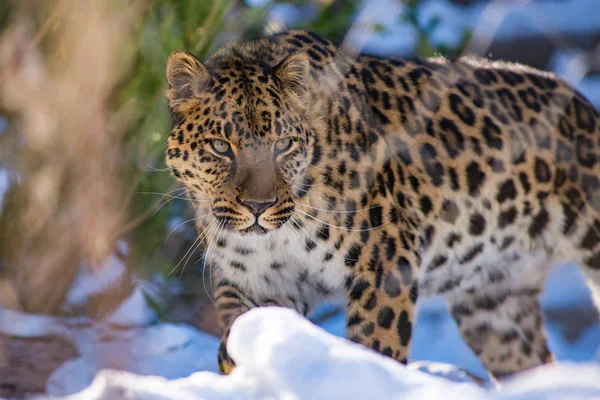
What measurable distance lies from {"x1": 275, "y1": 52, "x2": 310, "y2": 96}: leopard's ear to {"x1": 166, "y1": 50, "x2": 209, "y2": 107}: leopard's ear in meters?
0.31

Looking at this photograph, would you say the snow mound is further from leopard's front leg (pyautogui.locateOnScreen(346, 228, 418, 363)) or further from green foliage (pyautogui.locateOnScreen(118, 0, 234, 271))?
green foliage (pyautogui.locateOnScreen(118, 0, 234, 271))

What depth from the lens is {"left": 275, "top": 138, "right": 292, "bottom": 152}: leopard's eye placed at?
360 cm

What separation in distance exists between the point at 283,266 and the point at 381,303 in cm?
46

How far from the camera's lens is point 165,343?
204 inches

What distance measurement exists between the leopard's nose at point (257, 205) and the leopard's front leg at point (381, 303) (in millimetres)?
594

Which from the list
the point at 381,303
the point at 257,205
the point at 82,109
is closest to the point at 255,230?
the point at 257,205

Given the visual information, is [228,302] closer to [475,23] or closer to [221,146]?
[221,146]

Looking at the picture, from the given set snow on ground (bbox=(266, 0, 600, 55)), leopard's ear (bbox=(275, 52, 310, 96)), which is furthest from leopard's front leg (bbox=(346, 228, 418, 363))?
snow on ground (bbox=(266, 0, 600, 55))

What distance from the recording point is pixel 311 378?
1832mm

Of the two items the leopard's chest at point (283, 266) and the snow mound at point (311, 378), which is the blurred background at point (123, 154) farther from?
the leopard's chest at point (283, 266)

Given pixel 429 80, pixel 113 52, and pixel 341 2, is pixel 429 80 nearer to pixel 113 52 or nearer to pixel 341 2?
pixel 341 2

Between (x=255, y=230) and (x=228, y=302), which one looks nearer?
(x=255, y=230)

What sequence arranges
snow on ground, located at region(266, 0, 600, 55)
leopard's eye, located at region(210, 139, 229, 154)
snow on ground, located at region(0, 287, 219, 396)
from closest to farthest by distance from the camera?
leopard's eye, located at region(210, 139, 229, 154)
snow on ground, located at region(0, 287, 219, 396)
snow on ground, located at region(266, 0, 600, 55)

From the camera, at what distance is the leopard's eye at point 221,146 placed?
3582 millimetres
